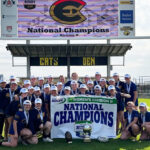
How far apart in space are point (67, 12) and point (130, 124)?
1070 centimetres

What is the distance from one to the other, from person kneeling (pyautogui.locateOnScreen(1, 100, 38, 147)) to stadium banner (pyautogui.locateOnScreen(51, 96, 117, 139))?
2.33 feet

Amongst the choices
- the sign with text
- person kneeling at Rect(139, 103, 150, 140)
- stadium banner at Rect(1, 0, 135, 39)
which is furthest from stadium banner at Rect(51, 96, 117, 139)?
the sign with text

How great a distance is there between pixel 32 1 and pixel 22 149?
11984 mm

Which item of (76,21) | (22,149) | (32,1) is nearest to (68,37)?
(76,21)

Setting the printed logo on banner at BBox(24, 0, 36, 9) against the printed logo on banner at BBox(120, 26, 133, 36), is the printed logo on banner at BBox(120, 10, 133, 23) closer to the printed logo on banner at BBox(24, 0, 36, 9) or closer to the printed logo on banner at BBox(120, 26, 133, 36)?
the printed logo on banner at BBox(120, 26, 133, 36)

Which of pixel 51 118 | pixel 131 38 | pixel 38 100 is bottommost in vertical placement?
pixel 51 118

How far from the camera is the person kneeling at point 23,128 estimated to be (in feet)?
21.2

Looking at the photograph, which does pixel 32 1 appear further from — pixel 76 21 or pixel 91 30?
pixel 91 30

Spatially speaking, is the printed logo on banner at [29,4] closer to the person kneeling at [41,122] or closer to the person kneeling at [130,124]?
the person kneeling at [41,122]

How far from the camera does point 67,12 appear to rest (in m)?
16.4

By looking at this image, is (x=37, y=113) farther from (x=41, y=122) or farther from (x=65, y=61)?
(x=65, y=61)

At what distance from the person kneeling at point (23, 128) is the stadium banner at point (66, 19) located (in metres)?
10.1

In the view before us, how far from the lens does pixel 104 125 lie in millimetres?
7309

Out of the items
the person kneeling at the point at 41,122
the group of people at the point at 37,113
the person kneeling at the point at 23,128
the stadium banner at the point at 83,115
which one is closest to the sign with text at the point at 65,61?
the group of people at the point at 37,113
